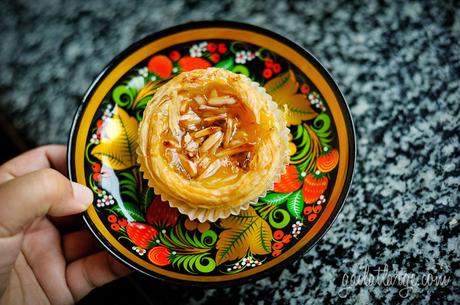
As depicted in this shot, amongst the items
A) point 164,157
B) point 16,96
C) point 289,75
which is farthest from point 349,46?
point 16,96

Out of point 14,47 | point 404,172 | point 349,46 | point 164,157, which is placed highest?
point 349,46

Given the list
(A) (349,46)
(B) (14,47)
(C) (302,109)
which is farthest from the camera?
(B) (14,47)

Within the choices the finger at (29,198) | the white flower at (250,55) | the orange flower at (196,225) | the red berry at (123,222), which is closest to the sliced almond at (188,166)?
the orange flower at (196,225)

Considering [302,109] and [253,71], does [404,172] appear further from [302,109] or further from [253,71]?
[253,71]

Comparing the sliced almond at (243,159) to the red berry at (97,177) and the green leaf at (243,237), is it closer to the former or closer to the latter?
the green leaf at (243,237)

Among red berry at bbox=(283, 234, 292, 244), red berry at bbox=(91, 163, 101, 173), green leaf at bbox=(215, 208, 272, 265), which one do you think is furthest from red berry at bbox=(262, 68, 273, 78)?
red berry at bbox=(91, 163, 101, 173)

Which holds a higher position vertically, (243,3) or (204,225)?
(243,3)

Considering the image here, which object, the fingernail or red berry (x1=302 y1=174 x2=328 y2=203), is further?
red berry (x1=302 y1=174 x2=328 y2=203)

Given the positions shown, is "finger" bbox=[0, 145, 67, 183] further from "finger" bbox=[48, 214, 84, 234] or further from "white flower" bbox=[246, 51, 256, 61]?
"white flower" bbox=[246, 51, 256, 61]
